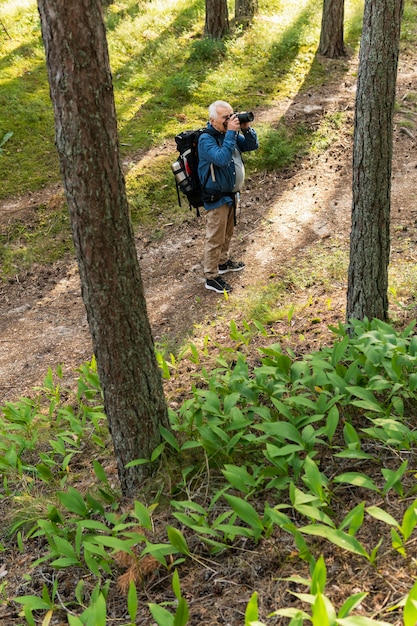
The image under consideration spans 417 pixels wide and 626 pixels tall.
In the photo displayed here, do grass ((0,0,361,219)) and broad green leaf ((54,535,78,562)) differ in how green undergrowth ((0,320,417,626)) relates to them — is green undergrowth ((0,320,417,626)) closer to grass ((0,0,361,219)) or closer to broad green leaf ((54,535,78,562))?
broad green leaf ((54,535,78,562))

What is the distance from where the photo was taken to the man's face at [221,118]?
6.55m

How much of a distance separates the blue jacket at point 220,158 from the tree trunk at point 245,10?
9638mm

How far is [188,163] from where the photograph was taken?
268 inches

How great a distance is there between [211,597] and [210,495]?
2.48ft

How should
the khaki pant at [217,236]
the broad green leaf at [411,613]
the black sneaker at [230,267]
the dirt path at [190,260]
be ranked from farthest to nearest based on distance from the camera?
the black sneaker at [230,267]
the dirt path at [190,260]
the khaki pant at [217,236]
the broad green leaf at [411,613]

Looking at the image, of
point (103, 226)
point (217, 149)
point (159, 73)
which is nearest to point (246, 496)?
point (103, 226)

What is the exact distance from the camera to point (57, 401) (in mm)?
5664

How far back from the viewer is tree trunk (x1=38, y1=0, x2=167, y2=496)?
2834 mm

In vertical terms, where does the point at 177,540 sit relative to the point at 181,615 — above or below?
below

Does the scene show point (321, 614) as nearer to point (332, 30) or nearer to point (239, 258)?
point (239, 258)

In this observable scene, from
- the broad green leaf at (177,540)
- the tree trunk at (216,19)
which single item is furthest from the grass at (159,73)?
the broad green leaf at (177,540)

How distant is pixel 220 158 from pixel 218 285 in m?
1.83

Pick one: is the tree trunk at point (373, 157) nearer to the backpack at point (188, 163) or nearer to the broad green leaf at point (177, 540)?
the backpack at point (188, 163)

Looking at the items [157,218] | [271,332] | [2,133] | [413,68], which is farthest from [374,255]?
[413,68]
